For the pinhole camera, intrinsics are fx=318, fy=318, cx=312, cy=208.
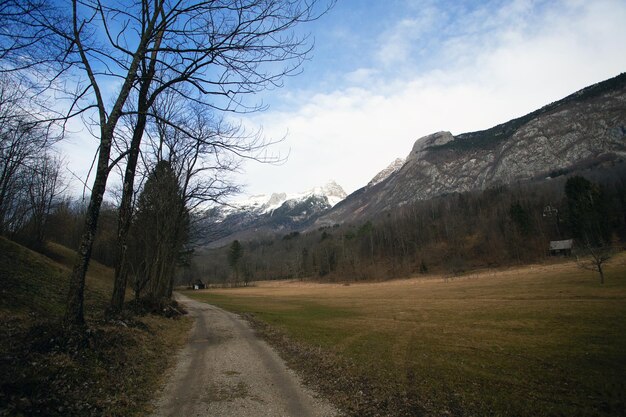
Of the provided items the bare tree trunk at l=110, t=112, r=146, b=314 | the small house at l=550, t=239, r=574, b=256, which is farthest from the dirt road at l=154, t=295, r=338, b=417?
the small house at l=550, t=239, r=574, b=256

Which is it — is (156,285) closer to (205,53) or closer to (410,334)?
(410,334)

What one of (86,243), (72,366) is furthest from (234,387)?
(86,243)

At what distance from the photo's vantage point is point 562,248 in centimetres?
8019

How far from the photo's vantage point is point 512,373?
1000 cm

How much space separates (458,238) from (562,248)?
133 feet

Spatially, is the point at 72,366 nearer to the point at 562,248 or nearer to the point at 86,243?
the point at 86,243

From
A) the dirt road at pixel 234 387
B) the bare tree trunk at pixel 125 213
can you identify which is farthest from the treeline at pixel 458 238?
the bare tree trunk at pixel 125 213

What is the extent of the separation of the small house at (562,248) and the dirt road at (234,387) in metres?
92.5

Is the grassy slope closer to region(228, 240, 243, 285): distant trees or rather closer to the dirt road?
the dirt road

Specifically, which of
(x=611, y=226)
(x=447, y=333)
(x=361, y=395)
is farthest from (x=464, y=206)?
(x=361, y=395)

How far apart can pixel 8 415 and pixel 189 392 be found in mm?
3587

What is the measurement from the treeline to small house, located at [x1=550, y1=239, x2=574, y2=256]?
213 centimetres

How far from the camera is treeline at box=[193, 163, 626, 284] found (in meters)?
89.8

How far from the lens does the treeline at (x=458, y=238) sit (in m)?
89.8
